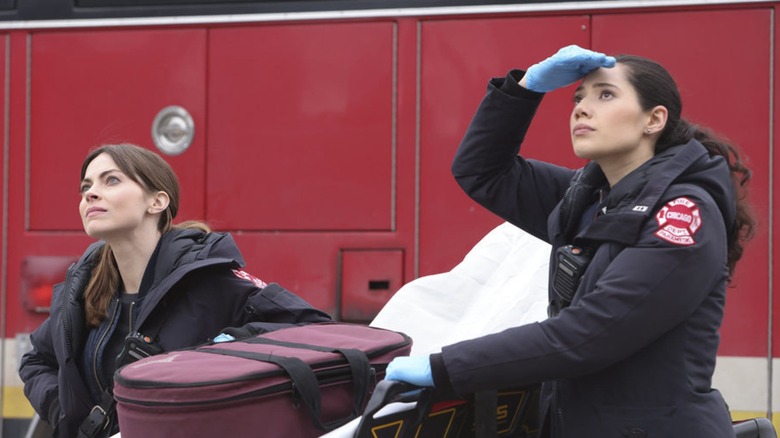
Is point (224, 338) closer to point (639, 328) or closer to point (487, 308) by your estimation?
point (487, 308)

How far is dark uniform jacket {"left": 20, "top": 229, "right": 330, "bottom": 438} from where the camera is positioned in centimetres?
225

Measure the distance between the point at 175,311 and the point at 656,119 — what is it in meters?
1.22

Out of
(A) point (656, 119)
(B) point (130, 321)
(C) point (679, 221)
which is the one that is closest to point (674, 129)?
(A) point (656, 119)

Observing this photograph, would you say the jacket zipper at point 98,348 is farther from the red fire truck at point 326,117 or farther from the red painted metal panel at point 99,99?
the red painted metal panel at point 99,99

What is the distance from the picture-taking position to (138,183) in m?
2.49

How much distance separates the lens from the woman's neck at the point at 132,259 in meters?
2.45

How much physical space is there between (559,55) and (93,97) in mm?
2489

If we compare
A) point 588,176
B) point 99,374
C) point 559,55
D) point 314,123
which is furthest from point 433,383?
point 314,123

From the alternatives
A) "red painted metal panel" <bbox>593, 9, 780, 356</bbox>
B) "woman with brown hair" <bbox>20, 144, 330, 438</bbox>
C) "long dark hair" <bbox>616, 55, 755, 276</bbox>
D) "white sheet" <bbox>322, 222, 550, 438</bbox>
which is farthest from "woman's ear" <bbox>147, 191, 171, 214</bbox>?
"red painted metal panel" <bbox>593, 9, 780, 356</bbox>

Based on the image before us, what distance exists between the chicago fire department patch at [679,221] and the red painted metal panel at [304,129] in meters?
1.98

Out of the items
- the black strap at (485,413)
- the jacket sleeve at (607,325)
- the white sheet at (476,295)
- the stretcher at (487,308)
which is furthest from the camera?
the white sheet at (476,295)

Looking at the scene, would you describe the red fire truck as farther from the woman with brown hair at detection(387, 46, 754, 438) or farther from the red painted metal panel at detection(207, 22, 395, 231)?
the woman with brown hair at detection(387, 46, 754, 438)

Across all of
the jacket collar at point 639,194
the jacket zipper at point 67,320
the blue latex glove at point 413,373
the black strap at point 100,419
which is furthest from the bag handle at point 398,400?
the jacket zipper at point 67,320

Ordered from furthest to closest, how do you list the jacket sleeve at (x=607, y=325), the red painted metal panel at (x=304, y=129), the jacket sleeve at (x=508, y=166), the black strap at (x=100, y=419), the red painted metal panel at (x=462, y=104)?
the red painted metal panel at (x=304, y=129)
the red painted metal panel at (x=462, y=104)
the black strap at (x=100, y=419)
the jacket sleeve at (x=508, y=166)
the jacket sleeve at (x=607, y=325)
